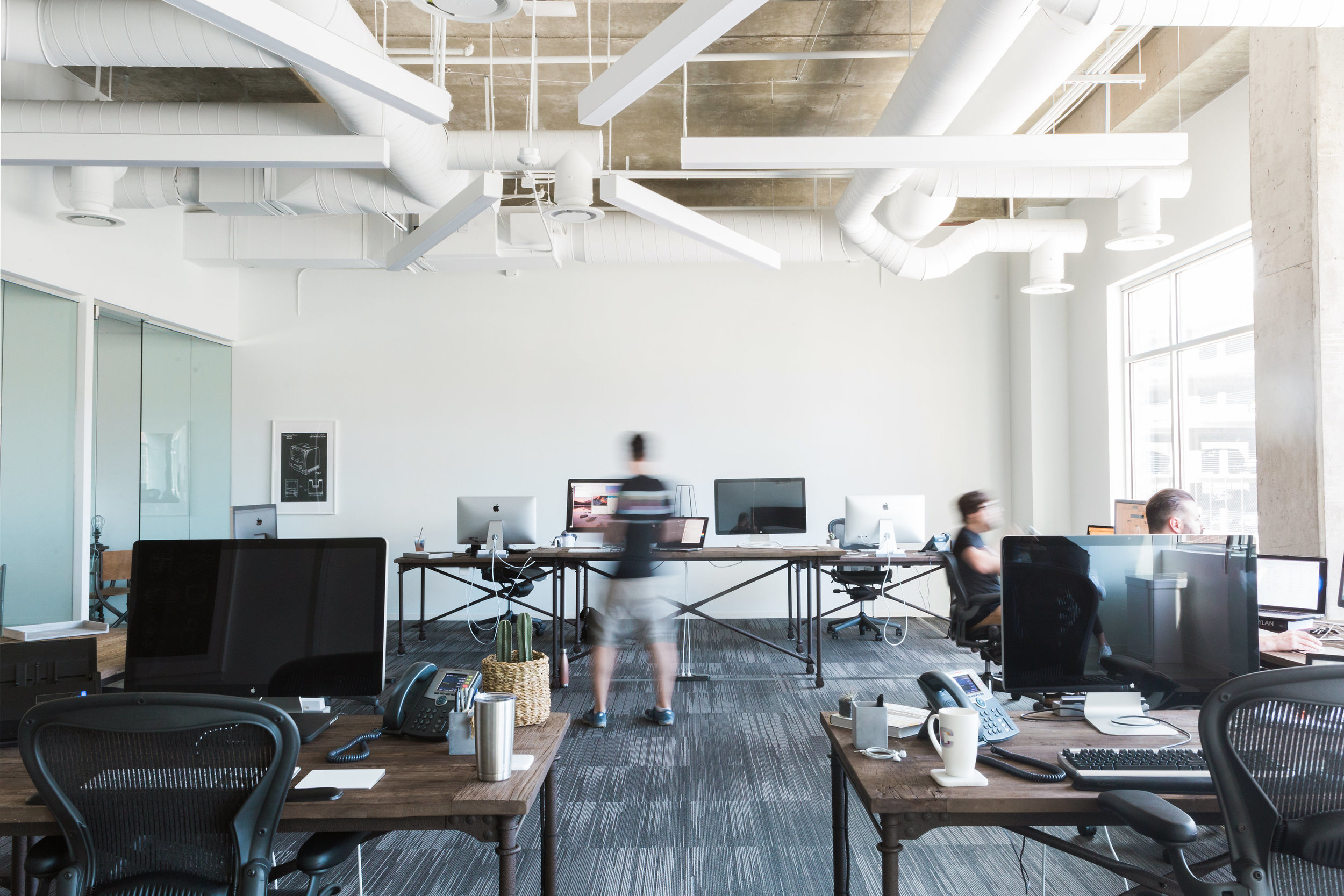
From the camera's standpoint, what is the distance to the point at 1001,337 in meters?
7.49

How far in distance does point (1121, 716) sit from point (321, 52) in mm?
3057

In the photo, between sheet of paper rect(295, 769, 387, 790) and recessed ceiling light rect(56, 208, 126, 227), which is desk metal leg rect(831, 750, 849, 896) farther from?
recessed ceiling light rect(56, 208, 126, 227)

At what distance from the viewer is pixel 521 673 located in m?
2.02

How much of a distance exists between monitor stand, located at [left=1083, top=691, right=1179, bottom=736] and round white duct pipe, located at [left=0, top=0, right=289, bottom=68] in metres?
3.91

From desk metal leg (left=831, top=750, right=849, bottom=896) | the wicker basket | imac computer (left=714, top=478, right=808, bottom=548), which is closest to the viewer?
the wicker basket

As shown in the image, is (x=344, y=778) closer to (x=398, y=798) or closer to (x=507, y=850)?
(x=398, y=798)

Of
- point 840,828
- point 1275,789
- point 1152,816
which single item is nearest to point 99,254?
point 840,828

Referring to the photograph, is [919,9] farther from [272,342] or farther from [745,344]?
[272,342]

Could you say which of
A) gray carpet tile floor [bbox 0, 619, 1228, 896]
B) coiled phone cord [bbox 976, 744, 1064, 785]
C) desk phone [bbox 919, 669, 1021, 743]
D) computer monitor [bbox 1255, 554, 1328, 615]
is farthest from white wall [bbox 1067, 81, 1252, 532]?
coiled phone cord [bbox 976, 744, 1064, 785]

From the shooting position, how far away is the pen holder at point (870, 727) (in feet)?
5.94

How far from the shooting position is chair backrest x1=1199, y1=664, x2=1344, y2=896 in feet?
4.31

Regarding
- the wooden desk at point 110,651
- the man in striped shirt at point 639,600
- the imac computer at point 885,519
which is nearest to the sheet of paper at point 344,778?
the wooden desk at point 110,651

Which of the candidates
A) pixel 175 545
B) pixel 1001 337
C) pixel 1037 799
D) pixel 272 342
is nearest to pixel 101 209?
pixel 272 342

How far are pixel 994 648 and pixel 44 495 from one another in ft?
20.0
